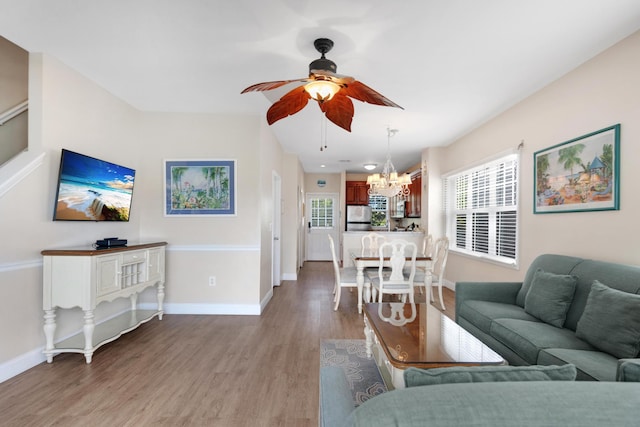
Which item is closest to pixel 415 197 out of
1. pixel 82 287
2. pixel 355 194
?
pixel 355 194

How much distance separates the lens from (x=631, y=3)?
6.42ft

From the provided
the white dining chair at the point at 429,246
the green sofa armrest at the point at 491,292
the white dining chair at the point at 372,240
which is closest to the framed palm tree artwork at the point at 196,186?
the white dining chair at the point at 372,240

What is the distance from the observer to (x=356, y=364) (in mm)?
2625

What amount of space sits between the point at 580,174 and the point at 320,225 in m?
6.92

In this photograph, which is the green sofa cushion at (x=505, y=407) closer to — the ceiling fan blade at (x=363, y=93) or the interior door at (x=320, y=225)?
the ceiling fan blade at (x=363, y=93)

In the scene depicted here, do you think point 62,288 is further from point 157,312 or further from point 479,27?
point 479,27

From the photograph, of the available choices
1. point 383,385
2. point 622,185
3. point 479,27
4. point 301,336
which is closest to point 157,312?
point 301,336

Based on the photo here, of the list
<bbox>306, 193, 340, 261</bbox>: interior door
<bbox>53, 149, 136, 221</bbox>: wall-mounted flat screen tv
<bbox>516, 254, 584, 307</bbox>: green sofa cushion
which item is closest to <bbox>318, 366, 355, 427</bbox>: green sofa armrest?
<bbox>516, 254, 584, 307</bbox>: green sofa cushion

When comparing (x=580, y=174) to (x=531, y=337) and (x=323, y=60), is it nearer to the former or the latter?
(x=531, y=337)

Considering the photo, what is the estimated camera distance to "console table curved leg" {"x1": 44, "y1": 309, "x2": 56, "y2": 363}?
2551mm

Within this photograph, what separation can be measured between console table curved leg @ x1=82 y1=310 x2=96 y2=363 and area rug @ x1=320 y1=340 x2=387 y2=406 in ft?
6.25

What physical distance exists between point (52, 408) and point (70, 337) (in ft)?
3.40

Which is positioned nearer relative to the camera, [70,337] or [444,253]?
[70,337]

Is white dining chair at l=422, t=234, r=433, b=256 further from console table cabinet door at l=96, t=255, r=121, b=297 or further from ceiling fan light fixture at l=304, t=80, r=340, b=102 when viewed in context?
console table cabinet door at l=96, t=255, r=121, b=297
